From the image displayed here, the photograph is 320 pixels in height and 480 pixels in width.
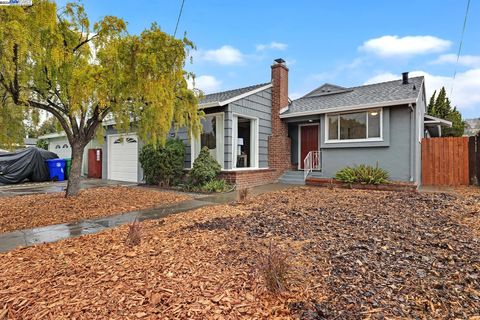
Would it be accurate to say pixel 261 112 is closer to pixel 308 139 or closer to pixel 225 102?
pixel 225 102

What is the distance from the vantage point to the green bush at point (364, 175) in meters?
10.0

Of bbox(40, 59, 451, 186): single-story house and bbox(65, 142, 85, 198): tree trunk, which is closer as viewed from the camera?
bbox(65, 142, 85, 198): tree trunk

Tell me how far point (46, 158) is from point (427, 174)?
1835 centimetres

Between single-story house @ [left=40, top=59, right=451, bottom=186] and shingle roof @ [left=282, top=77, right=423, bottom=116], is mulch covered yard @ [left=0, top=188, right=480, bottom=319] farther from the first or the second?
shingle roof @ [left=282, top=77, right=423, bottom=116]

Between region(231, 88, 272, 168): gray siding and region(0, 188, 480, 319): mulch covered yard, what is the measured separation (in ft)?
22.6

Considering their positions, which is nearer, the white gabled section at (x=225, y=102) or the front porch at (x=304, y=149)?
the white gabled section at (x=225, y=102)

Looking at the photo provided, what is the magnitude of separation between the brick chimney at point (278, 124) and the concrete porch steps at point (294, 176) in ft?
0.95

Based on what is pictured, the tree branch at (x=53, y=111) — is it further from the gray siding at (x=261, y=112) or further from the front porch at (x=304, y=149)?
the front porch at (x=304, y=149)

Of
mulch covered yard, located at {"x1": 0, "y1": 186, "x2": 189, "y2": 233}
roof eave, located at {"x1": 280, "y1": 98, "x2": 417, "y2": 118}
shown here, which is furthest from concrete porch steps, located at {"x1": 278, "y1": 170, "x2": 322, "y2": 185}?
mulch covered yard, located at {"x1": 0, "y1": 186, "x2": 189, "y2": 233}

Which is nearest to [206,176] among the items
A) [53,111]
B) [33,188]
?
A: [53,111]

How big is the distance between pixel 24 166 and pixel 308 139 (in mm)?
14060

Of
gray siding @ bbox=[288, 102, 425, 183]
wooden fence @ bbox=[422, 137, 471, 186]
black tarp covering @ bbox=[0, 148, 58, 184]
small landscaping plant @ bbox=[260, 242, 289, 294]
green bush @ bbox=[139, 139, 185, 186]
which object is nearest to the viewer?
small landscaping plant @ bbox=[260, 242, 289, 294]

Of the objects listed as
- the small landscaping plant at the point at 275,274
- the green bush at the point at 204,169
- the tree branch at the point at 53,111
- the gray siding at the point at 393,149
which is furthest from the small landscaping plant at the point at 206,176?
the small landscaping plant at the point at 275,274

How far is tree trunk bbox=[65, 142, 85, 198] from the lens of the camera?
7.37m
